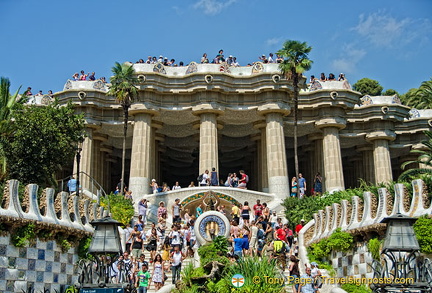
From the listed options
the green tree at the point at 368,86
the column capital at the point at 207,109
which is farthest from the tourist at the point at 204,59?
the green tree at the point at 368,86

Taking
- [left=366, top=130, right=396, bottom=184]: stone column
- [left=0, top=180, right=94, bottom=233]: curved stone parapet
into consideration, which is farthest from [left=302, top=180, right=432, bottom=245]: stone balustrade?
[left=366, top=130, right=396, bottom=184]: stone column

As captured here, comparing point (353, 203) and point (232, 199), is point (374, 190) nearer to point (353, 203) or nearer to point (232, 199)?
point (353, 203)

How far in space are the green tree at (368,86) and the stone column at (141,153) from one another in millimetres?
47817

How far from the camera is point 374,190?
25.5 meters

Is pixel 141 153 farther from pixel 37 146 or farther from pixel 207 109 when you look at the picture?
pixel 37 146

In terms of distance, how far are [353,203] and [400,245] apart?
1217 centimetres

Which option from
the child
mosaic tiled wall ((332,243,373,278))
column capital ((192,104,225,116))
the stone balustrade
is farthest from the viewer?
column capital ((192,104,225,116))

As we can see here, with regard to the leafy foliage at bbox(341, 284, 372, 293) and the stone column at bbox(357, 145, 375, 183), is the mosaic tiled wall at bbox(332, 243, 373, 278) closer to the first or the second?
the leafy foliage at bbox(341, 284, 372, 293)

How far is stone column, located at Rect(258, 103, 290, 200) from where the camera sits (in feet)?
132

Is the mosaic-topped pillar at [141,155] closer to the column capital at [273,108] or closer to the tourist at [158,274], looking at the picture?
the column capital at [273,108]

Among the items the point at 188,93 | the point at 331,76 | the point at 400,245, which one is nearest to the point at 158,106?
the point at 188,93

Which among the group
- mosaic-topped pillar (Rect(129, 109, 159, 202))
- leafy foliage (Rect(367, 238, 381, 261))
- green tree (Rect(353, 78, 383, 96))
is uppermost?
green tree (Rect(353, 78, 383, 96))

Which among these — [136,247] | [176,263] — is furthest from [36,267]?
[176,263]

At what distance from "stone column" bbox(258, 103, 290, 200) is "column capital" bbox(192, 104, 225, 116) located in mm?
2749
